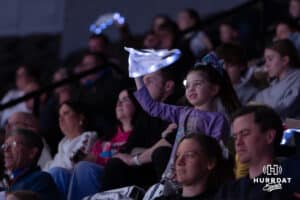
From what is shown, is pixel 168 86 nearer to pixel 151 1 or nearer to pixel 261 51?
pixel 261 51

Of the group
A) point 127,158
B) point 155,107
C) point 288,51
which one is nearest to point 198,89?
point 155,107

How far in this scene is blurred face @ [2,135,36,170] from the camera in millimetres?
8492

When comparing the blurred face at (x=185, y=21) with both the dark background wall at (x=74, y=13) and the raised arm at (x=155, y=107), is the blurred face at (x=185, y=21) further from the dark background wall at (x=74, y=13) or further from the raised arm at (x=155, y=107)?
the raised arm at (x=155, y=107)

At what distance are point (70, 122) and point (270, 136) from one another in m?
3.30

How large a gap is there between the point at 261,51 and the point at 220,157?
497 centimetres

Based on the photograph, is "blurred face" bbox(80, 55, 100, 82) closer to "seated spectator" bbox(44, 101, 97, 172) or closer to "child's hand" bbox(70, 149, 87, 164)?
"seated spectator" bbox(44, 101, 97, 172)

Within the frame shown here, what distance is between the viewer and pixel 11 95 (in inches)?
511

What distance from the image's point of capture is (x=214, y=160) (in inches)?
276

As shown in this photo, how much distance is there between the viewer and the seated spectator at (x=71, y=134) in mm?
9391

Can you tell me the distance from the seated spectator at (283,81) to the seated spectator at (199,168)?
1.50 m

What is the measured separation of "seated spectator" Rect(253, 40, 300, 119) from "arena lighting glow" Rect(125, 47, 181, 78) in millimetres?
908

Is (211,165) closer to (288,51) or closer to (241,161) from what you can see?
(241,161)

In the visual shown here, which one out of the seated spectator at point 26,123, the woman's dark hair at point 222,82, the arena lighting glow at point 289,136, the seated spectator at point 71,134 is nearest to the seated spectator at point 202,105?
the woman's dark hair at point 222,82

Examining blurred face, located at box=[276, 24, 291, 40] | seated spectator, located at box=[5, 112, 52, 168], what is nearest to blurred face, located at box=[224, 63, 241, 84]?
blurred face, located at box=[276, 24, 291, 40]
